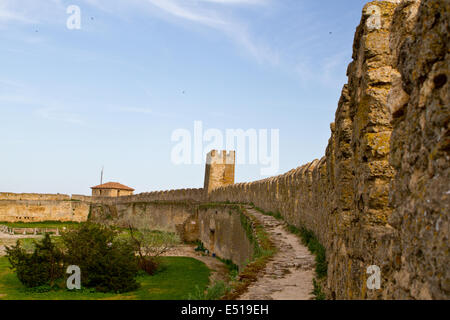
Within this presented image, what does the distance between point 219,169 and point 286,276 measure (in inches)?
936

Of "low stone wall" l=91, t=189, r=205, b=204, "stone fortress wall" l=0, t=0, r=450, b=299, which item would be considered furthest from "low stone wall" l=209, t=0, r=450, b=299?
"low stone wall" l=91, t=189, r=205, b=204

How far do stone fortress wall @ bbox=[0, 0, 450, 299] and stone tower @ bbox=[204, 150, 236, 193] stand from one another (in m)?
24.3

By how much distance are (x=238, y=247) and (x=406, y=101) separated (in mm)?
15004

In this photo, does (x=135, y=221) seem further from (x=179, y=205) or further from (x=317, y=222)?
(x=317, y=222)

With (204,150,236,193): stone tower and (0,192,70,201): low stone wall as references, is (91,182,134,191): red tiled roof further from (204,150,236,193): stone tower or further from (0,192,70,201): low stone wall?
(204,150,236,193): stone tower

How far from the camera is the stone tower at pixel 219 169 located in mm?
29797

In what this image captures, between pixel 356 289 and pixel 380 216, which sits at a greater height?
pixel 380 216

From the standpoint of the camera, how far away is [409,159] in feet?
6.90

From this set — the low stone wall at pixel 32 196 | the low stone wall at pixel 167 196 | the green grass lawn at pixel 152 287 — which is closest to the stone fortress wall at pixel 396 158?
the green grass lawn at pixel 152 287

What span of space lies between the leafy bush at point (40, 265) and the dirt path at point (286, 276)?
8.53 m

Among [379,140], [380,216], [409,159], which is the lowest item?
[380,216]

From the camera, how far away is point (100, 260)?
47.3ft

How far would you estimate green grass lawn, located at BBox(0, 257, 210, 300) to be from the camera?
1291 centimetres
